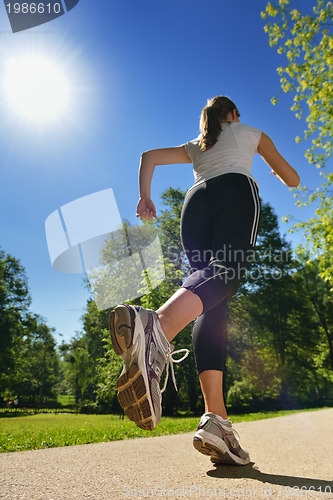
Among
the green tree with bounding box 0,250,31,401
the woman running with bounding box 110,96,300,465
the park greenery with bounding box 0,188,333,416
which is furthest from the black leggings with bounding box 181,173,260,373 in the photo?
the green tree with bounding box 0,250,31,401

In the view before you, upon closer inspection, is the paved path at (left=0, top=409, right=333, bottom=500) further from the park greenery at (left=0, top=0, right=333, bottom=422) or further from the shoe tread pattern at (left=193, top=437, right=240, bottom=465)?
the park greenery at (left=0, top=0, right=333, bottom=422)

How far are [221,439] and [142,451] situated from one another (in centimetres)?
74

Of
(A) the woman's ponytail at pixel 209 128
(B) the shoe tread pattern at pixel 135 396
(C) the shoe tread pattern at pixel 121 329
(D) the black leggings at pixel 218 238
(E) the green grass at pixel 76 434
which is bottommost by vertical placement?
(E) the green grass at pixel 76 434

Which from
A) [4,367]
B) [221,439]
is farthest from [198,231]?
[4,367]

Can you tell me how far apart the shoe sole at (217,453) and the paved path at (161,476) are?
29 mm

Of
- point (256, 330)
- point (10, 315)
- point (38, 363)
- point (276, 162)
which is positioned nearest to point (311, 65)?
point (276, 162)

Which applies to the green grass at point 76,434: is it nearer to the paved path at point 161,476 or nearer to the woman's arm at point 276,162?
the paved path at point 161,476

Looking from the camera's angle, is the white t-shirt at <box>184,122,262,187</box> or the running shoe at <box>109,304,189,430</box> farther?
the white t-shirt at <box>184,122,262,187</box>

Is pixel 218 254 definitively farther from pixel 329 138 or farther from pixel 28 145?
pixel 28 145

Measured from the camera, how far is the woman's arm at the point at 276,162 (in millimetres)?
2092

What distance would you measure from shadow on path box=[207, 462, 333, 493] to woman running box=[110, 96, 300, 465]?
0.06 meters

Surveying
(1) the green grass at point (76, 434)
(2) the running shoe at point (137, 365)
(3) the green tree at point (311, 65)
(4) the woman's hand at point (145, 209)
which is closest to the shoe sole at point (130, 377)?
(2) the running shoe at point (137, 365)

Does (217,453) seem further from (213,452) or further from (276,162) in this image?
(276,162)

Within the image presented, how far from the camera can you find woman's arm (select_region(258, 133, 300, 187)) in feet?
6.86
